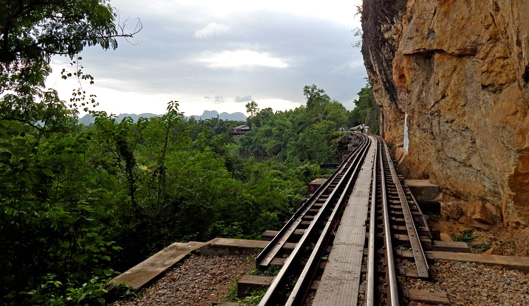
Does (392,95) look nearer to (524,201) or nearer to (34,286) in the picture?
(524,201)

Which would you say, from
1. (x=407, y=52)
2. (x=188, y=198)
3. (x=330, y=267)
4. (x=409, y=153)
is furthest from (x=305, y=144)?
(x=330, y=267)

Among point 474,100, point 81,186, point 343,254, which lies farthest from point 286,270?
point 474,100

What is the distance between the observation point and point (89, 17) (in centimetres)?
516

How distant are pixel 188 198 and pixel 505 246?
305 inches

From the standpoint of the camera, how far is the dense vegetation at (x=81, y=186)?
3887mm

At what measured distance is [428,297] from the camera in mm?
3670

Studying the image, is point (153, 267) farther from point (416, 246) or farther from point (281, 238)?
point (416, 246)

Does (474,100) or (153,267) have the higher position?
(474,100)

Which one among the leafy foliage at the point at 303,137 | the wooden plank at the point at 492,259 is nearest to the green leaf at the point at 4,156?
the wooden plank at the point at 492,259

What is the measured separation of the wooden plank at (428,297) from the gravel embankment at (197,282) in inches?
93.4

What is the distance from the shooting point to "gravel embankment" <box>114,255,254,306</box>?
4207 mm

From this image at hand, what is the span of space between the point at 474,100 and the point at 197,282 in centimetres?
826

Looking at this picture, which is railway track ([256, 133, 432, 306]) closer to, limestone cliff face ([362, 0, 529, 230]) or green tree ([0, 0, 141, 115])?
limestone cliff face ([362, 0, 529, 230])

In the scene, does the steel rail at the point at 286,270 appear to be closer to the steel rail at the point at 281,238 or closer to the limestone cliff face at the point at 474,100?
the steel rail at the point at 281,238
